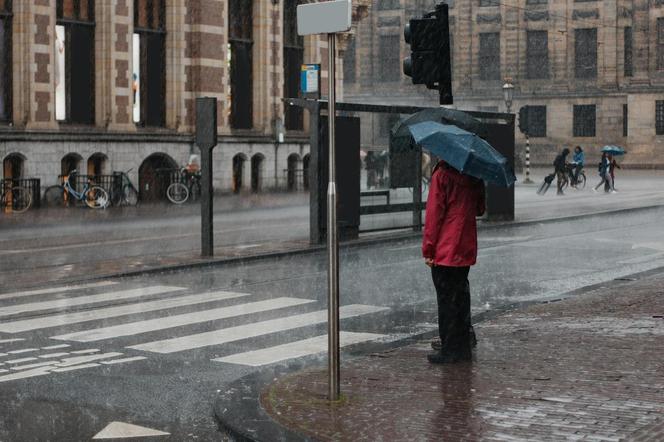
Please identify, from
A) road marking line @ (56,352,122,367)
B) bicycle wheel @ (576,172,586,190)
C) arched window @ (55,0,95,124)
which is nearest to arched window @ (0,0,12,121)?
arched window @ (55,0,95,124)

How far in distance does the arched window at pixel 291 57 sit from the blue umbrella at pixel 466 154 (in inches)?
1178

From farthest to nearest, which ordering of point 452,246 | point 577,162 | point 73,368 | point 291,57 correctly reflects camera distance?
point 577,162
point 291,57
point 73,368
point 452,246

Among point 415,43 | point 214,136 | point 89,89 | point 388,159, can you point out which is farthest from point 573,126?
point 415,43

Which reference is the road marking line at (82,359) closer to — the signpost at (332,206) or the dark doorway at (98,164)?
the signpost at (332,206)

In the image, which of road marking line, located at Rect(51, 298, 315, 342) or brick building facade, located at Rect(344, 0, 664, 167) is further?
brick building facade, located at Rect(344, 0, 664, 167)

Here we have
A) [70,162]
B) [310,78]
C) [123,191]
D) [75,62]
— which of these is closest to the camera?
[70,162]

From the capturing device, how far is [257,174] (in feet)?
121

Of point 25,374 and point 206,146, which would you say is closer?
point 25,374

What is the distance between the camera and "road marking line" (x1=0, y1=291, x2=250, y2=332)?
10.6m

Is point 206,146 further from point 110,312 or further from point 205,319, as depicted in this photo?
point 205,319

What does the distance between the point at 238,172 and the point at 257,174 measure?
99cm

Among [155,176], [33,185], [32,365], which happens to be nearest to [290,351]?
[32,365]

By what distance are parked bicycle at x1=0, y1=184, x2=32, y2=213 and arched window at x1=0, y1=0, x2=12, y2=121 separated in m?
2.15

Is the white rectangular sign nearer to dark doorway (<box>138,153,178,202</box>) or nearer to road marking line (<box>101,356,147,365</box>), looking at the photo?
road marking line (<box>101,356,147,365</box>)
